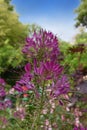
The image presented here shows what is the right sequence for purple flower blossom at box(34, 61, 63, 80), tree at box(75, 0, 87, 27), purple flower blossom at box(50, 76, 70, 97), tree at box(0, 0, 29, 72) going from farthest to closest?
tree at box(75, 0, 87, 27)
tree at box(0, 0, 29, 72)
purple flower blossom at box(50, 76, 70, 97)
purple flower blossom at box(34, 61, 63, 80)

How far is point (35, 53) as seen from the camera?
318 cm

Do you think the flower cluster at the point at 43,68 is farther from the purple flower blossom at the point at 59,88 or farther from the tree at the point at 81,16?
the tree at the point at 81,16

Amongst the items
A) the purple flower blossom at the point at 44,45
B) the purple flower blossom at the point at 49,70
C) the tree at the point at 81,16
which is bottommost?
the purple flower blossom at the point at 49,70

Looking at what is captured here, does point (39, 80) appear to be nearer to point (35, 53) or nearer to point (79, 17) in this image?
point (35, 53)

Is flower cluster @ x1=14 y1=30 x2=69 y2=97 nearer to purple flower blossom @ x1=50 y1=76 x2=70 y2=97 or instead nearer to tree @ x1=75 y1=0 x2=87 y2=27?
purple flower blossom @ x1=50 y1=76 x2=70 y2=97

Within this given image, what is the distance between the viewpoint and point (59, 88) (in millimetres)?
2705

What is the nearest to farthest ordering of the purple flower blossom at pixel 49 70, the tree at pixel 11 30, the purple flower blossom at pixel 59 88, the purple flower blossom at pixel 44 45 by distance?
the purple flower blossom at pixel 49 70 → the purple flower blossom at pixel 59 88 → the purple flower blossom at pixel 44 45 → the tree at pixel 11 30

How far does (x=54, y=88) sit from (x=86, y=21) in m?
34.1

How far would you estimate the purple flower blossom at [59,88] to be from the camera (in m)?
2.69

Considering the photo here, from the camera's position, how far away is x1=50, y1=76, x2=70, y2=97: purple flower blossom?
2.69 m

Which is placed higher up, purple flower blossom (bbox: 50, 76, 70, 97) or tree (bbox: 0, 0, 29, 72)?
tree (bbox: 0, 0, 29, 72)

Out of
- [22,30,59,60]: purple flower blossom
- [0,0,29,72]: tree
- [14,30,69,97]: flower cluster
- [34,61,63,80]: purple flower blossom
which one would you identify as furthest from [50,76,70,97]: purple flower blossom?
[0,0,29,72]: tree

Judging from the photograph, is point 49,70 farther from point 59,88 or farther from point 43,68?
point 59,88

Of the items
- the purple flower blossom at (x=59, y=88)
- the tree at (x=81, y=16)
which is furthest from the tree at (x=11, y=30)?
the purple flower blossom at (x=59, y=88)
